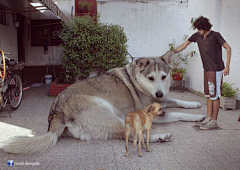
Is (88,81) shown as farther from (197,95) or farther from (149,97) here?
(197,95)

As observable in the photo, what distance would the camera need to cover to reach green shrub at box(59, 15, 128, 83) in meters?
6.66

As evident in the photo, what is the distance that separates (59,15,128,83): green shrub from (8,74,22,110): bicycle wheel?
1.70m

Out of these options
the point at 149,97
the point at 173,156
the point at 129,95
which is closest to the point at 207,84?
the point at 149,97

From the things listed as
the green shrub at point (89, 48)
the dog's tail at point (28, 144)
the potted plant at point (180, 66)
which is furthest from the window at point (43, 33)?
the dog's tail at point (28, 144)

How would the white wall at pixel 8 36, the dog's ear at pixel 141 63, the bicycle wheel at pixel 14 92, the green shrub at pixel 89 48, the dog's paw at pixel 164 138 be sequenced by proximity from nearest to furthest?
the dog's paw at pixel 164 138, the dog's ear at pixel 141 63, the bicycle wheel at pixel 14 92, the green shrub at pixel 89 48, the white wall at pixel 8 36

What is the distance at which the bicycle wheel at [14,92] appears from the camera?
5168 mm

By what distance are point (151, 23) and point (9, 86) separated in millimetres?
6841

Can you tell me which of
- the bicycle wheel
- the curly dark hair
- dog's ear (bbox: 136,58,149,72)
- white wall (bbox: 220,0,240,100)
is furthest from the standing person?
the bicycle wheel

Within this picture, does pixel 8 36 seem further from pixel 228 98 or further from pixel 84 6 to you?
pixel 228 98

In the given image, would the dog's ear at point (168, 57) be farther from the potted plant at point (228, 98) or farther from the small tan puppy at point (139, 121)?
the potted plant at point (228, 98)

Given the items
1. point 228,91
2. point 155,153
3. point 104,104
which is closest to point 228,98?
point 228,91

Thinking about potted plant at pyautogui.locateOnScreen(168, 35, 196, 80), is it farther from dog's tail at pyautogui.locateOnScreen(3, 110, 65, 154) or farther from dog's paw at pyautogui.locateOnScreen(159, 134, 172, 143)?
dog's tail at pyautogui.locateOnScreen(3, 110, 65, 154)

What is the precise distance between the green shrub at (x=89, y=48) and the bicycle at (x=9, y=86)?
5.79 feet

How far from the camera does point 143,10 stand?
30.9 ft
